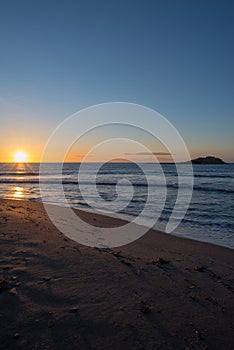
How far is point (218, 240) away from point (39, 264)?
285 inches

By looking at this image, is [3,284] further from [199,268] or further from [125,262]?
[199,268]

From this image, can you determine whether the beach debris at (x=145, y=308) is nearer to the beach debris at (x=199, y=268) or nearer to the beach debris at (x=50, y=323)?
the beach debris at (x=50, y=323)

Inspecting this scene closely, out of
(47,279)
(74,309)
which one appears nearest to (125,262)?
(47,279)

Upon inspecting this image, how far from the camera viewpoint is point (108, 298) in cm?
437

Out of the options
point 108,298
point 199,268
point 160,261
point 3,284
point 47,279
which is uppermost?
point 3,284

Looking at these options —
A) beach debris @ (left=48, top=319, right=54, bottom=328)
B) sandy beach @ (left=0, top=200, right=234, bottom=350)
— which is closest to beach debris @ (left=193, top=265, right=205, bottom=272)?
sandy beach @ (left=0, top=200, right=234, bottom=350)

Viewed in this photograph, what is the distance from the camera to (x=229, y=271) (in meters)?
6.56

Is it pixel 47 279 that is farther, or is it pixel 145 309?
pixel 47 279

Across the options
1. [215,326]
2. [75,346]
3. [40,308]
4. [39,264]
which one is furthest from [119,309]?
[39,264]

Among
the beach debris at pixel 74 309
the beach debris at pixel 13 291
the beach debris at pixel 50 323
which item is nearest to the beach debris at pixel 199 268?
the beach debris at pixel 74 309

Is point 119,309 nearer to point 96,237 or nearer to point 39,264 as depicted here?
point 39,264

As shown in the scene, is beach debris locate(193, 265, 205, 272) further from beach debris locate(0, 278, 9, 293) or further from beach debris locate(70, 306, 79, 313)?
beach debris locate(0, 278, 9, 293)

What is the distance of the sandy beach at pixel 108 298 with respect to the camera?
343cm

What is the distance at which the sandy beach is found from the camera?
3434mm
